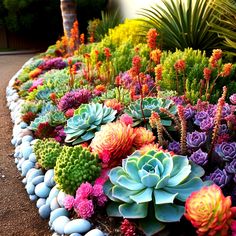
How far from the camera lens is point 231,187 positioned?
230 cm

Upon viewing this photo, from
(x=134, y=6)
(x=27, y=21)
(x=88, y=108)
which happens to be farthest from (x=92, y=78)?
(x=27, y=21)

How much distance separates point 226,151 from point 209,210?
25.1 inches

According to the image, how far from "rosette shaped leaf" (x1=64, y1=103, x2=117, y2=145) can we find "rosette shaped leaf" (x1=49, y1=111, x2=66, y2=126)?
50cm

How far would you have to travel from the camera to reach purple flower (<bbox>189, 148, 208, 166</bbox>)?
7.76 ft

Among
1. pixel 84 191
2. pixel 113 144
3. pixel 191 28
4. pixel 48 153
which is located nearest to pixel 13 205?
pixel 48 153

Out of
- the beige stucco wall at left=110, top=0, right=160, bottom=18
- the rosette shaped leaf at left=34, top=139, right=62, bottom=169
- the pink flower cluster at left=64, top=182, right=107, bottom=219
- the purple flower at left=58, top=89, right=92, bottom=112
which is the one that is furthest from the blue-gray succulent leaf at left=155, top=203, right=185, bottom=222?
the beige stucco wall at left=110, top=0, right=160, bottom=18

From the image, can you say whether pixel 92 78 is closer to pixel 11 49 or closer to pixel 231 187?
pixel 231 187

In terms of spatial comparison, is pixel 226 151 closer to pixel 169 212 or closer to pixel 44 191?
pixel 169 212

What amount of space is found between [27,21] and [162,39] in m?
8.93

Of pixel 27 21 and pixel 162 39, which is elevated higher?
pixel 162 39

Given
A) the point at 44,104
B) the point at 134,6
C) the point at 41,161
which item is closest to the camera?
the point at 41,161

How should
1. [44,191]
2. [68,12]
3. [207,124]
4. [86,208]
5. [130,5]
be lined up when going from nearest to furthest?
[86,208]
[207,124]
[44,191]
[68,12]
[130,5]

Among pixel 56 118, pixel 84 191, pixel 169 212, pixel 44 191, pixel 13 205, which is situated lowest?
pixel 13 205

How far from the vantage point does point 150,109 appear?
2.96m
